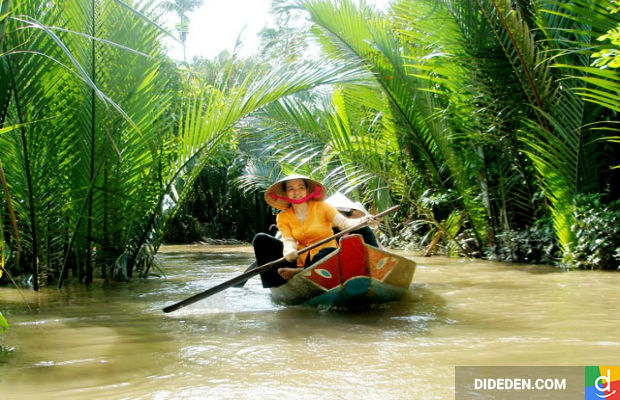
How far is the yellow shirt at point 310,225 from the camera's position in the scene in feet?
16.0

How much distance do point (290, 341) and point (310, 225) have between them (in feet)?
5.20

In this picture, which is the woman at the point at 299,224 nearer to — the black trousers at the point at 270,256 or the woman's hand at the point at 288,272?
the black trousers at the point at 270,256

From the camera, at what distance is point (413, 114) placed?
25.2ft

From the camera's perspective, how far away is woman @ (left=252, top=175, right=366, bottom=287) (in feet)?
15.7

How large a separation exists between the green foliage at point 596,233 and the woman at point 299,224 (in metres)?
2.84

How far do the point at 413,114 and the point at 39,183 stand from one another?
459cm

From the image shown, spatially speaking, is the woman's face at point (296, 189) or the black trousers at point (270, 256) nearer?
the black trousers at point (270, 256)

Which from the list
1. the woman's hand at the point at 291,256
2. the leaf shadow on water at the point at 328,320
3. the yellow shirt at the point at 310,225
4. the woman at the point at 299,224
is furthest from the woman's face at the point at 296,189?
the leaf shadow on water at the point at 328,320

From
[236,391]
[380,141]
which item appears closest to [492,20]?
[380,141]

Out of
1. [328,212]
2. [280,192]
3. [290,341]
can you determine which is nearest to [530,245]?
[328,212]

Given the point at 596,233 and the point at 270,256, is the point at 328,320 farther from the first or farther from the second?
the point at 596,233

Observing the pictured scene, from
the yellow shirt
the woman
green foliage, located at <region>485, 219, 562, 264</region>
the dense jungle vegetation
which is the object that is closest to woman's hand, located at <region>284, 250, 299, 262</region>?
the woman

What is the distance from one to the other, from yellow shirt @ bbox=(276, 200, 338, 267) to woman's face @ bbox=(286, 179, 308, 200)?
0.14 m

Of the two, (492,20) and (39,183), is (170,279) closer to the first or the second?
(39,183)
